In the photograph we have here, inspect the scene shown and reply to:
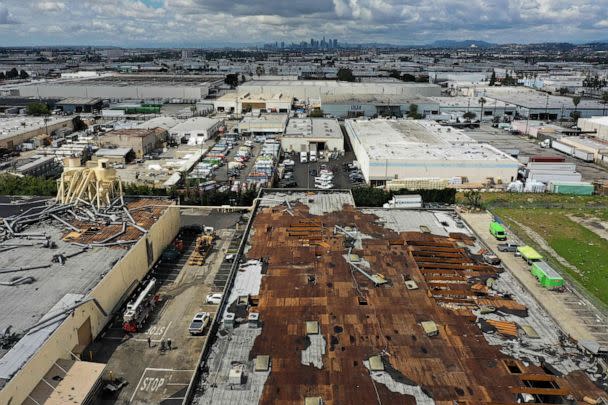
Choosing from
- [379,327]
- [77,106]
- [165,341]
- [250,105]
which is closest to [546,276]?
[379,327]

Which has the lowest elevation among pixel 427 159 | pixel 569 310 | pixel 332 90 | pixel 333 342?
pixel 569 310

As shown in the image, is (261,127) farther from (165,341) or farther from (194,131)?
(165,341)

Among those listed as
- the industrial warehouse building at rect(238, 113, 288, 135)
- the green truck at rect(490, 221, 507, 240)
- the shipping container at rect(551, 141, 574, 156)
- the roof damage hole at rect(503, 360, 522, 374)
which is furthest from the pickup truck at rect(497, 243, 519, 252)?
the industrial warehouse building at rect(238, 113, 288, 135)

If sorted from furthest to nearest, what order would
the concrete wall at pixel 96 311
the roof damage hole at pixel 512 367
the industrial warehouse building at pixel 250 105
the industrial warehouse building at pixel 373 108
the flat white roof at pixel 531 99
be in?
the industrial warehouse building at pixel 250 105, the flat white roof at pixel 531 99, the industrial warehouse building at pixel 373 108, the concrete wall at pixel 96 311, the roof damage hole at pixel 512 367

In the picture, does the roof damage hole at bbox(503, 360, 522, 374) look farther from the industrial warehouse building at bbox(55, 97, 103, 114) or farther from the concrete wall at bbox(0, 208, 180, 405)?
the industrial warehouse building at bbox(55, 97, 103, 114)

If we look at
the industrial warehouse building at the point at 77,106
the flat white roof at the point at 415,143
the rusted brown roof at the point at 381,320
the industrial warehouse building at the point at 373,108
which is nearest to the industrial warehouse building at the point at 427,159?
the flat white roof at the point at 415,143

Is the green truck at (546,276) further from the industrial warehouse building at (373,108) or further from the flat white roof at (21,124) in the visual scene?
the industrial warehouse building at (373,108)

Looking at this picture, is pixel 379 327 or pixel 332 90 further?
pixel 332 90
